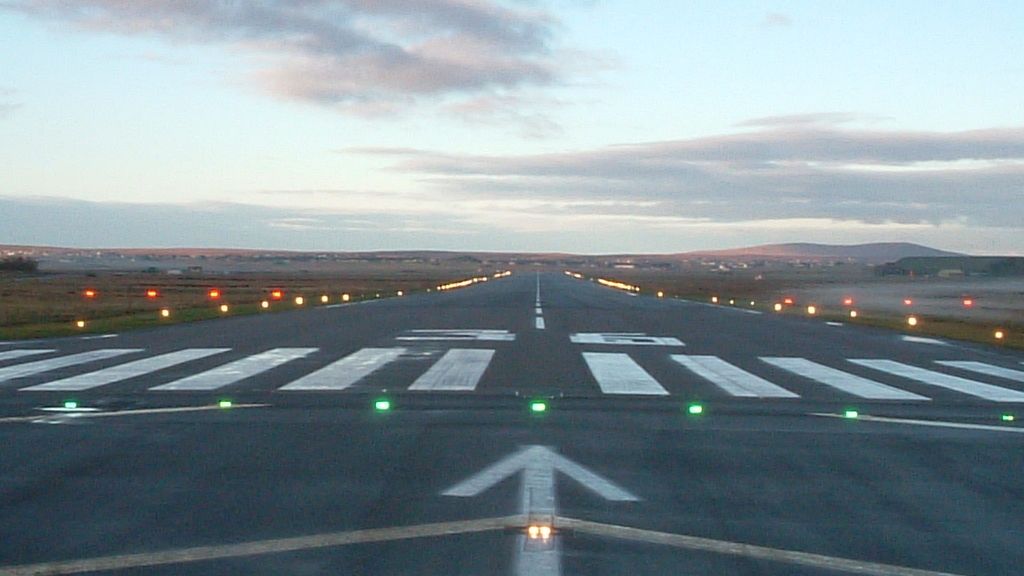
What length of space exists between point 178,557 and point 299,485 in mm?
2079

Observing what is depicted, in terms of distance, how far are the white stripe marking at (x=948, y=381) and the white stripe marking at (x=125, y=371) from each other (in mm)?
11245

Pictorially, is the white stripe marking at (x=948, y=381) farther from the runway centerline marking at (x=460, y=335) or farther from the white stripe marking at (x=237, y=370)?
the white stripe marking at (x=237, y=370)

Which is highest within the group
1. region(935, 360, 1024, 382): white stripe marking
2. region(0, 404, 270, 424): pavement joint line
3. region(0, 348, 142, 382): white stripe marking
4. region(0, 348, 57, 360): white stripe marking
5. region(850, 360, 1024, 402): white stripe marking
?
region(0, 404, 270, 424): pavement joint line

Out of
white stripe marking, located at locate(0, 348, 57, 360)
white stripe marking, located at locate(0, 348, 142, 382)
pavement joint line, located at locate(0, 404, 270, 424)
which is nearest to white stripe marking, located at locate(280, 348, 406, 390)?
pavement joint line, located at locate(0, 404, 270, 424)

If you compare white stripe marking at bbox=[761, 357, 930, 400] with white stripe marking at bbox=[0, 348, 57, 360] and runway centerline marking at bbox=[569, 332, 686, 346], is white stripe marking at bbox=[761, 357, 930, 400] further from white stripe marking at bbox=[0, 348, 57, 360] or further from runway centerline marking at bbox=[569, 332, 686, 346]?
white stripe marking at bbox=[0, 348, 57, 360]

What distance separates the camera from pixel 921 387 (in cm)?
1662

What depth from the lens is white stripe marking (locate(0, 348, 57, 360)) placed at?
20.1 m

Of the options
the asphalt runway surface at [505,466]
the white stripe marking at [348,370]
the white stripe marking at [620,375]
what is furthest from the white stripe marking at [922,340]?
the white stripe marking at [348,370]

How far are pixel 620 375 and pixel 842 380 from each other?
126 inches

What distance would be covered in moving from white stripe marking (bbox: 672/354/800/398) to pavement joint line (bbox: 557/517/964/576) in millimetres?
7904

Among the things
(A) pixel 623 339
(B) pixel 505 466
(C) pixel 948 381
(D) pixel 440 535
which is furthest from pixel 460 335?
(D) pixel 440 535

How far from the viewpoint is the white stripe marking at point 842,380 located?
50.9 feet

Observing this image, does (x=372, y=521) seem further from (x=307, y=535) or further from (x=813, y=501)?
(x=813, y=501)

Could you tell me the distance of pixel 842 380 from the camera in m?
17.4
